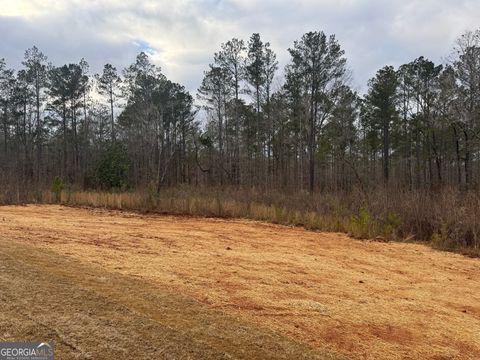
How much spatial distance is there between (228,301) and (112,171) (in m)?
22.5

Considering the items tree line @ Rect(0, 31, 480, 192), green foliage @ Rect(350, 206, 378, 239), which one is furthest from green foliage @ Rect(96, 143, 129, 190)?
green foliage @ Rect(350, 206, 378, 239)

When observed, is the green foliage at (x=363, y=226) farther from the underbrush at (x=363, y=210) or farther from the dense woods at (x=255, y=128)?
the dense woods at (x=255, y=128)

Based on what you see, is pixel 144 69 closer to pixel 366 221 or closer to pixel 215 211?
pixel 215 211

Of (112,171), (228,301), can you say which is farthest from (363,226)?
(112,171)

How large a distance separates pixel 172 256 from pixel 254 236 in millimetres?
3490

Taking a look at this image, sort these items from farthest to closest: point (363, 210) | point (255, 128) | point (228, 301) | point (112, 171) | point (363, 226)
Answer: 1. point (255, 128)
2. point (112, 171)
3. point (363, 210)
4. point (363, 226)
5. point (228, 301)

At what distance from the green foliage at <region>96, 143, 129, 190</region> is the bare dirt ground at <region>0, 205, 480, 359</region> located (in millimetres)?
17718

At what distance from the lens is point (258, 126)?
36125mm

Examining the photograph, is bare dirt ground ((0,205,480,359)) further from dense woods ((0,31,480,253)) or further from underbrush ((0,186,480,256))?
dense woods ((0,31,480,253))

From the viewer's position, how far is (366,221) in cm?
1062

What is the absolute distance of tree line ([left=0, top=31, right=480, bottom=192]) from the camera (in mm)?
29859

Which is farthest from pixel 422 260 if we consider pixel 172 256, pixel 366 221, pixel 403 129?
pixel 403 129

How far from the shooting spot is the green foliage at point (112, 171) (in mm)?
25234

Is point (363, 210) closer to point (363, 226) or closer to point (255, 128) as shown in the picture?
point (363, 226)
